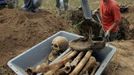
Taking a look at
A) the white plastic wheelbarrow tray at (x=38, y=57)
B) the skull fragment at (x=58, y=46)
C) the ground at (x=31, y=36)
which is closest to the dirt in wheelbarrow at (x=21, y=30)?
the ground at (x=31, y=36)

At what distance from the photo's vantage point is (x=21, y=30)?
6723 millimetres

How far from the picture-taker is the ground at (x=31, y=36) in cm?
523

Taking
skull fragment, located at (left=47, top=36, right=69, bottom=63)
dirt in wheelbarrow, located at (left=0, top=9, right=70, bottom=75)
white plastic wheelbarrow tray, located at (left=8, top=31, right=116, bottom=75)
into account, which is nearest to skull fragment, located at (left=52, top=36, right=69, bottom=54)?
skull fragment, located at (left=47, top=36, right=69, bottom=63)

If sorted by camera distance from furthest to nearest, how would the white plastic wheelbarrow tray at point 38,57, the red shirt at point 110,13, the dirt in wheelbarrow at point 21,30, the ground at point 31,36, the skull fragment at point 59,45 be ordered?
the red shirt at point 110,13, the dirt in wheelbarrow at point 21,30, the ground at point 31,36, the skull fragment at point 59,45, the white plastic wheelbarrow tray at point 38,57

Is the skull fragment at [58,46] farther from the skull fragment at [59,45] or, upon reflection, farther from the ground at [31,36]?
the ground at [31,36]

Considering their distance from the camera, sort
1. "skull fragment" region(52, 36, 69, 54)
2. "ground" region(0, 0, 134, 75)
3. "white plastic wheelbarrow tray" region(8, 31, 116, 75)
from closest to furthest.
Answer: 1. "white plastic wheelbarrow tray" region(8, 31, 116, 75)
2. "skull fragment" region(52, 36, 69, 54)
3. "ground" region(0, 0, 134, 75)

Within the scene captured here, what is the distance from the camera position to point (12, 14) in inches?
296

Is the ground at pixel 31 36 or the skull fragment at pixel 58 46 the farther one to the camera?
the ground at pixel 31 36

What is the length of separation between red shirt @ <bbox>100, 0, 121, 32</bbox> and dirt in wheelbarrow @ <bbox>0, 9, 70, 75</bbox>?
89 centimetres

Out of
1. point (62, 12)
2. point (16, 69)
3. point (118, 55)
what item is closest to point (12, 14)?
point (62, 12)

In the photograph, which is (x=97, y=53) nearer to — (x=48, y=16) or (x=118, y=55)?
(x=118, y=55)

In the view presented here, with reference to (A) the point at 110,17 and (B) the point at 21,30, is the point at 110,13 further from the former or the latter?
(B) the point at 21,30

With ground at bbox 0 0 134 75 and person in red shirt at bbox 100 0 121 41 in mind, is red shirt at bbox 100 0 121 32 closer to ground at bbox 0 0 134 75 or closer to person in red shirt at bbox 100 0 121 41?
person in red shirt at bbox 100 0 121 41

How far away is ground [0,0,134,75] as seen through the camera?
523cm
